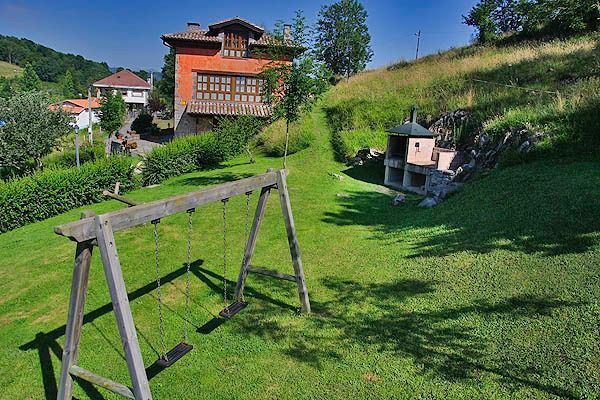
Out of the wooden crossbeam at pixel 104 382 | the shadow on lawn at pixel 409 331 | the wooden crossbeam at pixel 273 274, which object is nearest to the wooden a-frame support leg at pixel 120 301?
the wooden crossbeam at pixel 104 382

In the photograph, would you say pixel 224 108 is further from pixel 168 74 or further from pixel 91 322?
pixel 168 74

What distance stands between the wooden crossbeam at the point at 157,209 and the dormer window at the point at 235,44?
78.6 feet

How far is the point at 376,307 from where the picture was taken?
18.4 ft

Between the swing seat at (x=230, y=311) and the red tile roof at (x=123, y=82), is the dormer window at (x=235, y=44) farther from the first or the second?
the red tile roof at (x=123, y=82)

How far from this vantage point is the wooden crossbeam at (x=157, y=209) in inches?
123

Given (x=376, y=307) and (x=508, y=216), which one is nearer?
(x=376, y=307)

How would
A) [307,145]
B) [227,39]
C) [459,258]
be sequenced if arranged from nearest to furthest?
1. [459,258]
2. [307,145]
3. [227,39]

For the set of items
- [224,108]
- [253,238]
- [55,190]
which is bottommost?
[55,190]

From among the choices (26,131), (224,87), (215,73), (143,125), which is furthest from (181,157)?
(143,125)

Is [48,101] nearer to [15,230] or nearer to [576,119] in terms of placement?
[15,230]

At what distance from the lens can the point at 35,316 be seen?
20.0 feet

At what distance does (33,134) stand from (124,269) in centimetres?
1633

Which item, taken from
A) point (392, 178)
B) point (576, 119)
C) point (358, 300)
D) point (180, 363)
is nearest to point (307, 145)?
point (392, 178)

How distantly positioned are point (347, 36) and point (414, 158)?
39.9 metres
